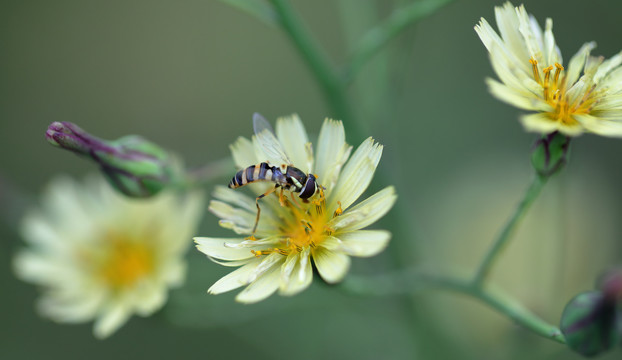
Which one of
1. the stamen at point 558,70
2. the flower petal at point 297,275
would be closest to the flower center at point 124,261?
the flower petal at point 297,275

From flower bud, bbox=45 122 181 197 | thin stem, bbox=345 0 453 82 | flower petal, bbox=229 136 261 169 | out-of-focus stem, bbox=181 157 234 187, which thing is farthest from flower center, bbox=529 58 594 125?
flower bud, bbox=45 122 181 197

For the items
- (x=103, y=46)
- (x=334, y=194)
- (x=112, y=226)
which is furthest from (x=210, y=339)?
(x=103, y=46)

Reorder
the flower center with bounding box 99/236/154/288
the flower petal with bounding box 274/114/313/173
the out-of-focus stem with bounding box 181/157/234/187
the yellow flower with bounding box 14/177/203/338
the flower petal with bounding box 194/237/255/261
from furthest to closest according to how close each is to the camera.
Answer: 1. the flower center with bounding box 99/236/154/288
2. the yellow flower with bounding box 14/177/203/338
3. the out-of-focus stem with bounding box 181/157/234/187
4. the flower petal with bounding box 274/114/313/173
5. the flower petal with bounding box 194/237/255/261

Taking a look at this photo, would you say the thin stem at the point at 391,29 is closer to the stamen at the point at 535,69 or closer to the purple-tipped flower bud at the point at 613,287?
the stamen at the point at 535,69

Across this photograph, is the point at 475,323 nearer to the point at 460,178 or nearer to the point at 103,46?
the point at 460,178

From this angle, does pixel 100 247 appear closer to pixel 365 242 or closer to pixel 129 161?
pixel 129 161

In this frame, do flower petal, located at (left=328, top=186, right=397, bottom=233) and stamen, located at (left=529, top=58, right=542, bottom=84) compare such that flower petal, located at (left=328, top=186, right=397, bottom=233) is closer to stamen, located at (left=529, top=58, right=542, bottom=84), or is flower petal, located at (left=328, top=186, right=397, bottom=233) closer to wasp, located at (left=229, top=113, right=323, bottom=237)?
wasp, located at (left=229, top=113, right=323, bottom=237)

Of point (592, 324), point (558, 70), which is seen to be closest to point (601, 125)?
point (558, 70)
